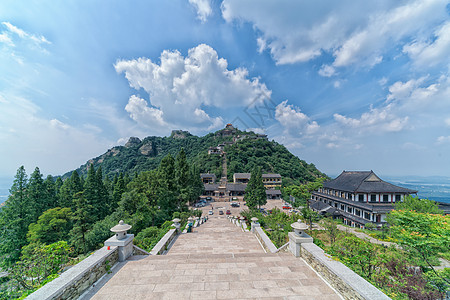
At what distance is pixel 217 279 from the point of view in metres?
4.58

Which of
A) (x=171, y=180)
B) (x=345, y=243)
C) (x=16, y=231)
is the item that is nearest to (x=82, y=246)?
(x=16, y=231)

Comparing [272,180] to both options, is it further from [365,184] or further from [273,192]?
[365,184]

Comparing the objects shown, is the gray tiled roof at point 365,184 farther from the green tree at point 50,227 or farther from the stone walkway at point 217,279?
the green tree at point 50,227

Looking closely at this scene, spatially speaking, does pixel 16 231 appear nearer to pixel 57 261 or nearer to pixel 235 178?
pixel 57 261

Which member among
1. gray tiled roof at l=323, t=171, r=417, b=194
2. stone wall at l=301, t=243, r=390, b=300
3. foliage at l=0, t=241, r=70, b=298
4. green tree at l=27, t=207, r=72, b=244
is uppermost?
gray tiled roof at l=323, t=171, r=417, b=194

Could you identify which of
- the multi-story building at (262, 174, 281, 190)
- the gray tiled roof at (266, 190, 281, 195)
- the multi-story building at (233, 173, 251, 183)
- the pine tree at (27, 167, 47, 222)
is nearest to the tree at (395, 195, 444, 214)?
the gray tiled roof at (266, 190, 281, 195)

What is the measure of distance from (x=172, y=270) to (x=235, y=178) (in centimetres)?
6051

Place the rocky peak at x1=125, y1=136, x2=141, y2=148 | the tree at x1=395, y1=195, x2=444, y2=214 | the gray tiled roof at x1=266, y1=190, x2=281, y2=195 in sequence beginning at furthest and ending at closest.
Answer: the rocky peak at x1=125, y1=136, x2=141, y2=148 → the gray tiled roof at x1=266, y1=190, x2=281, y2=195 → the tree at x1=395, y1=195, x2=444, y2=214

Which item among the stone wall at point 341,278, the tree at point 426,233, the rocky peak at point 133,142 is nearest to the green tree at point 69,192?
the stone wall at point 341,278

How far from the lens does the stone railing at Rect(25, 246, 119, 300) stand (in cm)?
328

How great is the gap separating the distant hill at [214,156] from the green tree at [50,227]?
36.3 meters

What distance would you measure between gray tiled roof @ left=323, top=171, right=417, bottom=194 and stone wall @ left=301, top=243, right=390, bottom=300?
28555 millimetres

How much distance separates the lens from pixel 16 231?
63.3 feet

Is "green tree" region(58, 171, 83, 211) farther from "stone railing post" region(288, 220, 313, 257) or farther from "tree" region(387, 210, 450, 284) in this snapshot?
"tree" region(387, 210, 450, 284)
